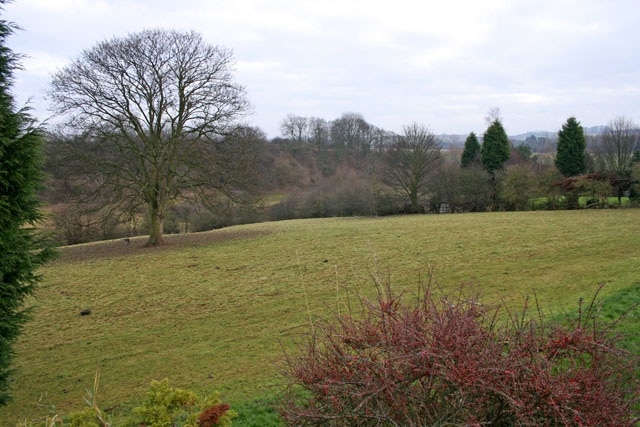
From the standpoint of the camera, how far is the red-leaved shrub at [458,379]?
2.36 meters

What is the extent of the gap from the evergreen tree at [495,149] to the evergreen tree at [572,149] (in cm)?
472

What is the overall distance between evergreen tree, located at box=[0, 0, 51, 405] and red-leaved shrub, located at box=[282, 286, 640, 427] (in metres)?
5.63

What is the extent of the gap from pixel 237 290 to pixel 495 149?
33656 mm

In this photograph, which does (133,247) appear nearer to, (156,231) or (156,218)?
(156,231)

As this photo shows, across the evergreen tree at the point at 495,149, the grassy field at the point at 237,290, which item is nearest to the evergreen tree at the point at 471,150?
the evergreen tree at the point at 495,149

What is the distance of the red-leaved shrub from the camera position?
93.0 inches

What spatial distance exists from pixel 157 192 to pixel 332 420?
20.9 meters

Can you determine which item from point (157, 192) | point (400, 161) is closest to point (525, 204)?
point (400, 161)

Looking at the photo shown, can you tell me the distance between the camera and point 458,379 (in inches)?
93.7

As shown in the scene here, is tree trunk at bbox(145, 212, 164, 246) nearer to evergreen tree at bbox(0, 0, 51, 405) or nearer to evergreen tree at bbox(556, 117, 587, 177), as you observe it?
evergreen tree at bbox(0, 0, 51, 405)

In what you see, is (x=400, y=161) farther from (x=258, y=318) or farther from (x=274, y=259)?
(x=258, y=318)

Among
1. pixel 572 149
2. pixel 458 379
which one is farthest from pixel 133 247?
pixel 572 149

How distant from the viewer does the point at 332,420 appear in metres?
2.61

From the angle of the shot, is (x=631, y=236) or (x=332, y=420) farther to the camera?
(x=631, y=236)
